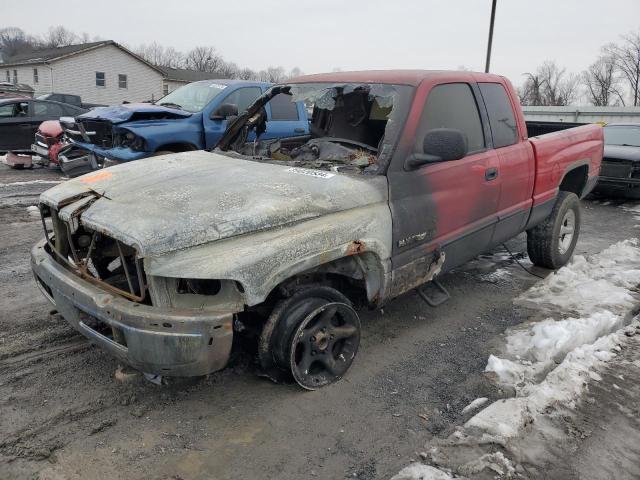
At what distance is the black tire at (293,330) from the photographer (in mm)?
2898

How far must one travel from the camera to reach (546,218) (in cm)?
525

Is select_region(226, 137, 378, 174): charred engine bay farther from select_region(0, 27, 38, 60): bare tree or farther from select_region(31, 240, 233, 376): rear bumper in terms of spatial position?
select_region(0, 27, 38, 60): bare tree

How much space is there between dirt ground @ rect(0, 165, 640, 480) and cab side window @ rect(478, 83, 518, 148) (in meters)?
1.56

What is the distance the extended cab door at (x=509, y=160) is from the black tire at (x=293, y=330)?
1.97 meters

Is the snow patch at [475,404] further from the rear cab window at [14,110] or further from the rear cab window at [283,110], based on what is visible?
the rear cab window at [14,110]

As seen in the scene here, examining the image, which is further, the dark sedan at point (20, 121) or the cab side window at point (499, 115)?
the dark sedan at point (20, 121)

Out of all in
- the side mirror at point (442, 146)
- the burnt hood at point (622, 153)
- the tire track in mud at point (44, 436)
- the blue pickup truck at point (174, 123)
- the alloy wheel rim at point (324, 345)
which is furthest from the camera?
the burnt hood at point (622, 153)

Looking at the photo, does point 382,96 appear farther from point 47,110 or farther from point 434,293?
point 47,110

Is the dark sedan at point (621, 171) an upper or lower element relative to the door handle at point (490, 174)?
lower

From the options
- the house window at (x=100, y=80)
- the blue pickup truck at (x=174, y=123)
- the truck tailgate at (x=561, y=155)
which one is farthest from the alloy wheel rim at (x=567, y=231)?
the house window at (x=100, y=80)

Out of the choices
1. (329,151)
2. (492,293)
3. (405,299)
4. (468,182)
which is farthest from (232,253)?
(492,293)

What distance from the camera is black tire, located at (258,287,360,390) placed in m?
2.90

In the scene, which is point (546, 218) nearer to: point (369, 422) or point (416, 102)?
point (416, 102)

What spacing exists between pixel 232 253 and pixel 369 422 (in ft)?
4.08
